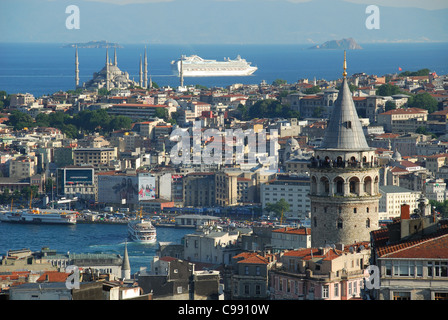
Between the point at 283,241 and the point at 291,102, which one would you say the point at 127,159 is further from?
the point at 283,241

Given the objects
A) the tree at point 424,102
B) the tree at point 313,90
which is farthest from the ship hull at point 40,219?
the tree at point 313,90

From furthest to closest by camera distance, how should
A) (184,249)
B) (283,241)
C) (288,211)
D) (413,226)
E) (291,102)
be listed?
(291,102)
(288,211)
(184,249)
(283,241)
(413,226)

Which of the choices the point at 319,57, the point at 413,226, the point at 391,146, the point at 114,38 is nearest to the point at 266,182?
the point at 391,146

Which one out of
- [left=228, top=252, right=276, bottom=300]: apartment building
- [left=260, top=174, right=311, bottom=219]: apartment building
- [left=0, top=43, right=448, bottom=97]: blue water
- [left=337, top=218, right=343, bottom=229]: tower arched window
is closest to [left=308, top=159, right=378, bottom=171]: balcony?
[left=337, top=218, right=343, bottom=229]: tower arched window

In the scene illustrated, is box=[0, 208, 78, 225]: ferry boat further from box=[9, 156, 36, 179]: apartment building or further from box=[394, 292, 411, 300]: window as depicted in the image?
box=[394, 292, 411, 300]: window

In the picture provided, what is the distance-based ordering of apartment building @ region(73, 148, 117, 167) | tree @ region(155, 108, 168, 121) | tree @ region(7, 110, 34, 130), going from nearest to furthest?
1. apartment building @ region(73, 148, 117, 167)
2. tree @ region(7, 110, 34, 130)
3. tree @ region(155, 108, 168, 121)
